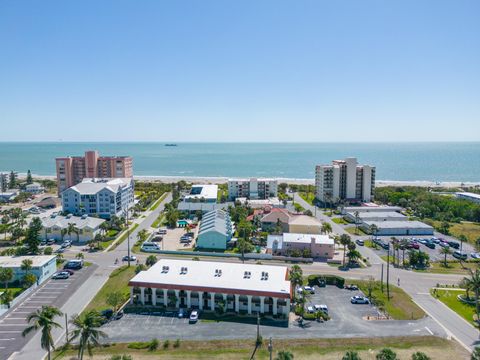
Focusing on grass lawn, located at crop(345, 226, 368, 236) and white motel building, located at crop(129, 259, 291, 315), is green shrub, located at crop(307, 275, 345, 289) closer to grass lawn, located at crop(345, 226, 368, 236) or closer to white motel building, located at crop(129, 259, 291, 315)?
white motel building, located at crop(129, 259, 291, 315)

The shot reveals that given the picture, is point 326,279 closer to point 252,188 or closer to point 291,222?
point 291,222

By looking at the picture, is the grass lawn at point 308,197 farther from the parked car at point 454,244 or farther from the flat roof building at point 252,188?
the parked car at point 454,244

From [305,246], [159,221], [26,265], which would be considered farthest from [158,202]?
[26,265]

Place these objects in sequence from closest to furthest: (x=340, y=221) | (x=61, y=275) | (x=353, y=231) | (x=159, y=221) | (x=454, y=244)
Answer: (x=61, y=275) → (x=454, y=244) → (x=353, y=231) → (x=159, y=221) → (x=340, y=221)

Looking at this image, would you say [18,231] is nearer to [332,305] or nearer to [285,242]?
[285,242]

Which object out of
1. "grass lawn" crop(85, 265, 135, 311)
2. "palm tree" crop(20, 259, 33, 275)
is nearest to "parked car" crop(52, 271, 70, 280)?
"palm tree" crop(20, 259, 33, 275)

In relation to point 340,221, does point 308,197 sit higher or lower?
higher

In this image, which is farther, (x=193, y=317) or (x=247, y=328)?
(x=193, y=317)
